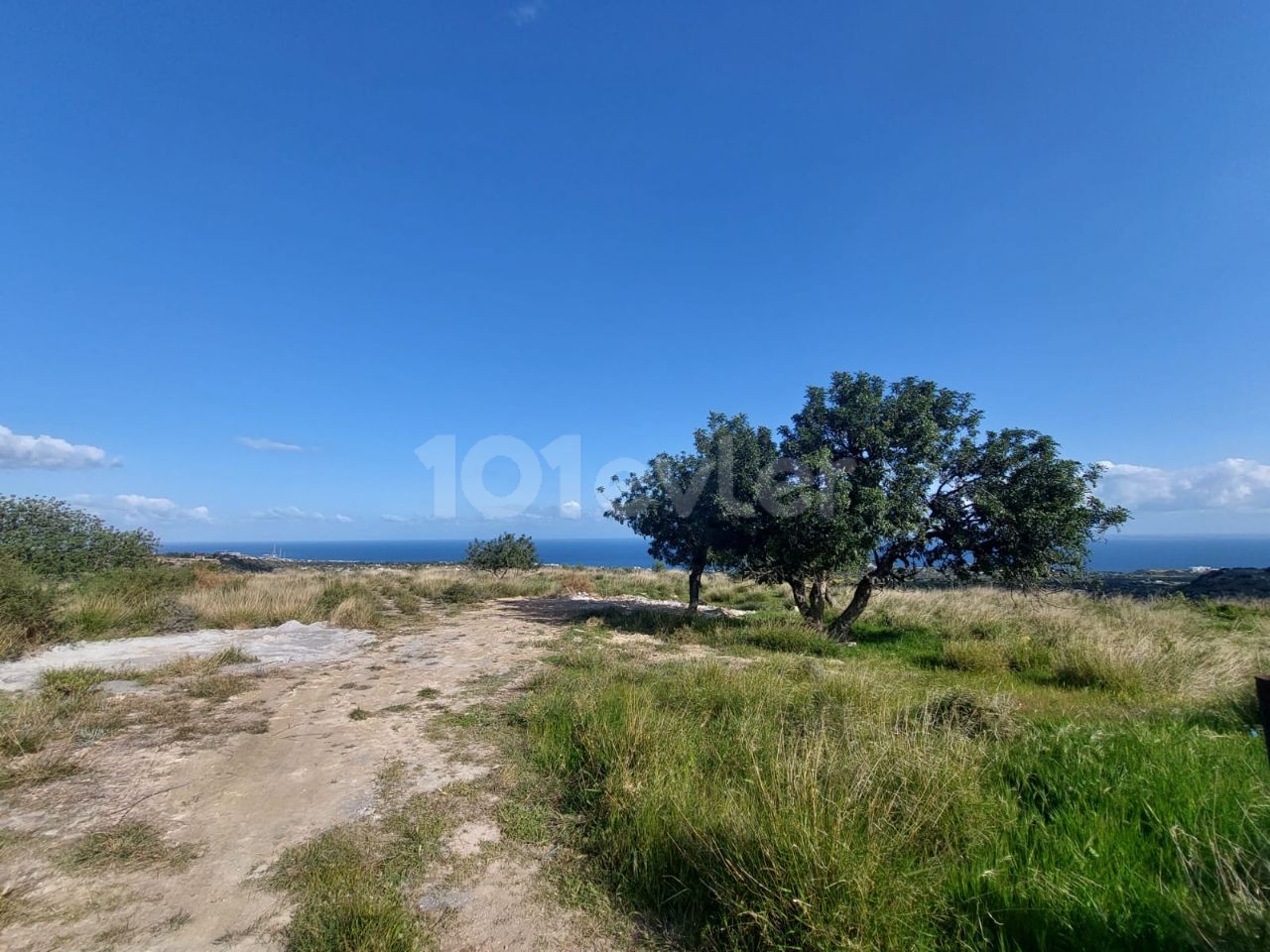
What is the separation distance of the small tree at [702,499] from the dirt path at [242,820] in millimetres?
6731

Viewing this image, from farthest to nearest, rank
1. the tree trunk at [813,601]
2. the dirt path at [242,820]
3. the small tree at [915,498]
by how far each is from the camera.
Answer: the tree trunk at [813,601] → the small tree at [915,498] → the dirt path at [242,820]

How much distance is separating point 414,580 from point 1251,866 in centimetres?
2334

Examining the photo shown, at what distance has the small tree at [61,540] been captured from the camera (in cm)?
1273

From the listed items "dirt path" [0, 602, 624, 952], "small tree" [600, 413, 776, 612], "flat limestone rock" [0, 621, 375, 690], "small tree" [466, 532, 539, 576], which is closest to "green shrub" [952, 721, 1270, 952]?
"dirt path" [0, 602, 624, 952]

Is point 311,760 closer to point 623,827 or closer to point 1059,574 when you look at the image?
point 623,827

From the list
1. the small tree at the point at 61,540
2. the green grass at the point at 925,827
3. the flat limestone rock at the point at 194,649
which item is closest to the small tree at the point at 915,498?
the green grass at the point at 925,827

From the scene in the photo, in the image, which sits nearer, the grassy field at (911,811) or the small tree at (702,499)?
the grassy field at (911,811)

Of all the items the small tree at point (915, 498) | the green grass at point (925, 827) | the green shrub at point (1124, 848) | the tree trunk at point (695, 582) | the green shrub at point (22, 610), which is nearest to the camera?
the green shrub at point (1124, 848)

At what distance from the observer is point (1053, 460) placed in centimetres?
1005

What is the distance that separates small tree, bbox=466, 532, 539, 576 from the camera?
2783cm

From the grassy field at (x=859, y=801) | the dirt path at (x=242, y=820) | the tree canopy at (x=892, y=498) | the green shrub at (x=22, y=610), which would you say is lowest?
the dirt path at (x=242, y=820)

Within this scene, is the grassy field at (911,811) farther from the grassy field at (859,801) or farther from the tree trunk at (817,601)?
the tree trunk at (817,601)

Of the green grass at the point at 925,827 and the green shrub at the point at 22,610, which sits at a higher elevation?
the green shrub at the point at 22,610

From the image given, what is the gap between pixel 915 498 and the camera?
32.7 feet
